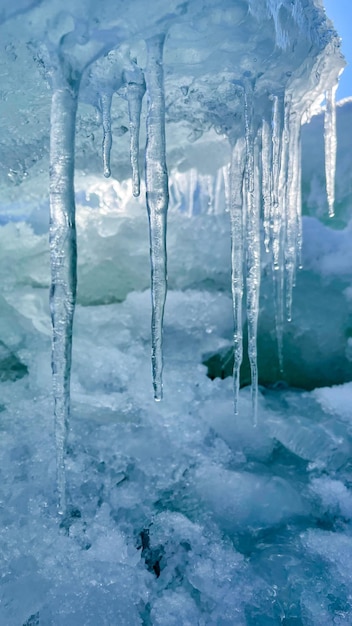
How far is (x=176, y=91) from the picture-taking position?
246 cm

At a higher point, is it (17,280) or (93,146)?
(93,146)

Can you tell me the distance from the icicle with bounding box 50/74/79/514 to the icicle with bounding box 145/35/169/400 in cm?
27

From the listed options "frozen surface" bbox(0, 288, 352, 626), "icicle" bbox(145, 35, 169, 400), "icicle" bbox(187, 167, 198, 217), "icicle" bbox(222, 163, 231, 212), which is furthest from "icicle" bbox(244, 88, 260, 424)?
"icicle" bbox(187, 167, 198, 217)

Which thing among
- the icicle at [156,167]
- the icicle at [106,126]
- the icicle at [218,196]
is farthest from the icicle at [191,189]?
the icicle at [156,167]

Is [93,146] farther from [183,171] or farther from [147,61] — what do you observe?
[147,61]

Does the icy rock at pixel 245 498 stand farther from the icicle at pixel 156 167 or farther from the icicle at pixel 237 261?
the icicle at pixel 156 167

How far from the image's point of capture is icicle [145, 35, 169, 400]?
178 cm

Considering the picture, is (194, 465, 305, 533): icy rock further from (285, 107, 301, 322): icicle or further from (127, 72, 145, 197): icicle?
(127, 72, 145, 197): icicle

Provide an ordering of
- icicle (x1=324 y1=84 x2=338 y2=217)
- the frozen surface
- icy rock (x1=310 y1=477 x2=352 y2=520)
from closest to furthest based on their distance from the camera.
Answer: the frozen surface, icy rock (x1=310 y1=477 x2=352 y2=520), icicle (x1=324 y1=84 x2=338 y2=217)

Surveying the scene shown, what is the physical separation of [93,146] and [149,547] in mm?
2292

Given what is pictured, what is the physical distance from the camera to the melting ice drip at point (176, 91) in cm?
173

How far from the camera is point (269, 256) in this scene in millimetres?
3479

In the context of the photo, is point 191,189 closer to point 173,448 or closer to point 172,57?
point 172,57

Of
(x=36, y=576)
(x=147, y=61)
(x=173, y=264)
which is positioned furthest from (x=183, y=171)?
(x=36, y=576)
